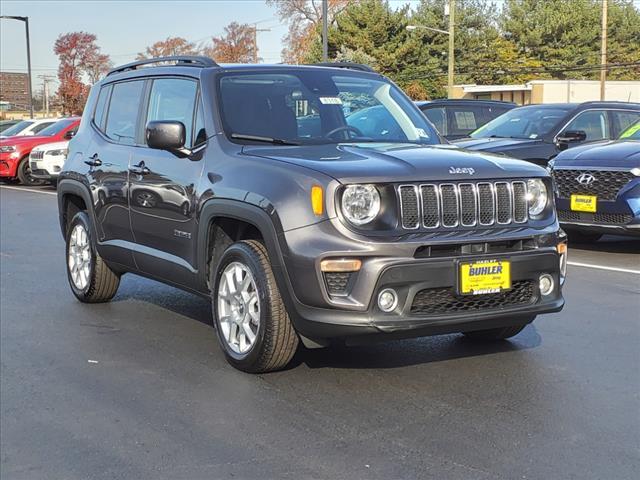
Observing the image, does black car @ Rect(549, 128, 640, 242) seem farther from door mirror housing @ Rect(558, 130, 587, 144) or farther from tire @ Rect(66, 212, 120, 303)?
tire @ Rect(66, 212, 120, 303)

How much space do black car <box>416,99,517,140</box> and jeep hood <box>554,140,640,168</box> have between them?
4.74 m

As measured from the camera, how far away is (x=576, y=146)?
447 inches

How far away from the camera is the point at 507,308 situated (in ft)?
16.2

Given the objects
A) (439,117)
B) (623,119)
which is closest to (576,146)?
(623,119)

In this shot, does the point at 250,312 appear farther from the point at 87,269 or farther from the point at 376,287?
the point at 87,269

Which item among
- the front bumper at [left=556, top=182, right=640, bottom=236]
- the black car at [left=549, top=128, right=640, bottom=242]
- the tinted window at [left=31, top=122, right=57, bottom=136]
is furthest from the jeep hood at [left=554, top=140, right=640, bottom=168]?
the tinted window at [left=31, top=122, right=57, bottom=136]

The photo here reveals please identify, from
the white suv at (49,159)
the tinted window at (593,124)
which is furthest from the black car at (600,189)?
the white suv at (49,159)

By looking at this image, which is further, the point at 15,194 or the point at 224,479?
the point at 15,194

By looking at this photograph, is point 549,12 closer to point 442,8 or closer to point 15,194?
point 442,8

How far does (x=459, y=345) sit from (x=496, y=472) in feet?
6.98

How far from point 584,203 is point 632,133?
273cm

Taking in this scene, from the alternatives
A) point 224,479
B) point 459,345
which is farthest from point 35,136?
point 224,479

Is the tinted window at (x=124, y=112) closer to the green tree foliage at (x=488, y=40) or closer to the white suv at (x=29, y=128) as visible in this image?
the white suv at (x=29, y=128)

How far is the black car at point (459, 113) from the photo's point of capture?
50.0 ft
